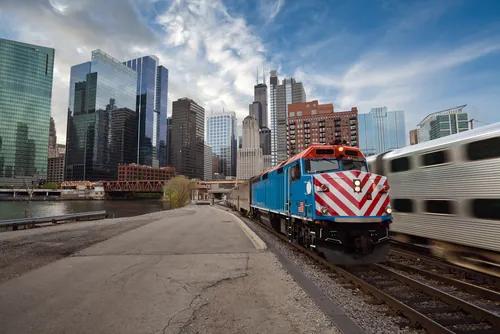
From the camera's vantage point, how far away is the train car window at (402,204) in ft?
31.4

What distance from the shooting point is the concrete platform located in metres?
4.07

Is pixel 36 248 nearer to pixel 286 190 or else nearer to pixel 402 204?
pixel 286 190

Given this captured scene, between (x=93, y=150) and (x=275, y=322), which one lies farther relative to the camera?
(x=93, y=150)

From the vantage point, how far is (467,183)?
7.38m

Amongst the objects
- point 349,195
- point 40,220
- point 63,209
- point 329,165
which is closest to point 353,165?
point 329,165

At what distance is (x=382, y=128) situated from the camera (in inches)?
7028

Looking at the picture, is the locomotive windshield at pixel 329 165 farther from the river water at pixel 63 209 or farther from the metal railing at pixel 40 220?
the river water at pixel 63 209

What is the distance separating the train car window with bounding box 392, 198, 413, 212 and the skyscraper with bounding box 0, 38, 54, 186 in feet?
592

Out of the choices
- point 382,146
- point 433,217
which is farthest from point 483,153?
Result: point 382,146

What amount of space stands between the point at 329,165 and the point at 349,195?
4.73 feet

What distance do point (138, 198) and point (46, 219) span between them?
12731cm

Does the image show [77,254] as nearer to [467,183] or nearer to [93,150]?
[467,183]

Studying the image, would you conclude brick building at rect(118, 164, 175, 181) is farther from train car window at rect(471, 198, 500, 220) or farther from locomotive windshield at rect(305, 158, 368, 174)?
train car window at rect(471, 198, 500, 220)

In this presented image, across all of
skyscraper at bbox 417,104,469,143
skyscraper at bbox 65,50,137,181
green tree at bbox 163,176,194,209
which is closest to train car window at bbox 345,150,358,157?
green tree at bbox 163,176,194,209
